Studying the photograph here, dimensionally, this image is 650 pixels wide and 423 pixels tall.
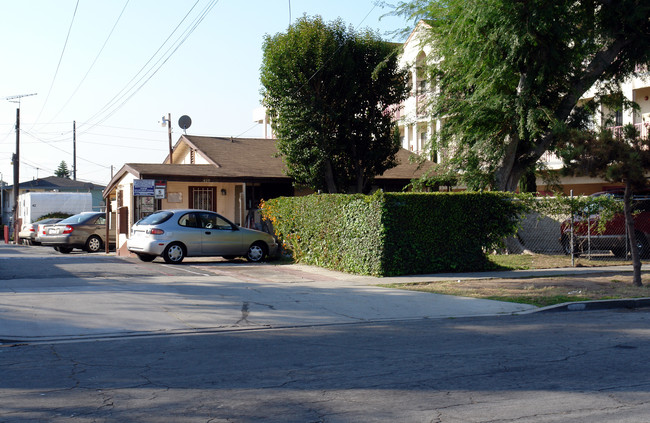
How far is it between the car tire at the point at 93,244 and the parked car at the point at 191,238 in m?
8.71

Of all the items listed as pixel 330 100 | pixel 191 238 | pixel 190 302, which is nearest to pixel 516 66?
pixel 330 100

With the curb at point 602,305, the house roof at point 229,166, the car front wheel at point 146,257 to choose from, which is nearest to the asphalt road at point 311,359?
the curb at point 602,305

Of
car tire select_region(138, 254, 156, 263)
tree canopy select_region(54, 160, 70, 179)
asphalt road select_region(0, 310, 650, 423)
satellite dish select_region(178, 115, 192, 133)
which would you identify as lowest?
asphalt road select_region(0, 310, 650, 423)

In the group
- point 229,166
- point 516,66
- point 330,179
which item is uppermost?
point 516,66

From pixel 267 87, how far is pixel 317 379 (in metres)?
19.5

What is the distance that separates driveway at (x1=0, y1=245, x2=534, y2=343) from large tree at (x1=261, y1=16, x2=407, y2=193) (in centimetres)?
889

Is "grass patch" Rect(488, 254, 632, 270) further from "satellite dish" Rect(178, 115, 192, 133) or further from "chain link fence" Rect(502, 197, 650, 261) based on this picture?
"satellite dish" Rect(178, 115, 192, 133)

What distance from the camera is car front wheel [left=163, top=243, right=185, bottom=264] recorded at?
19000mm

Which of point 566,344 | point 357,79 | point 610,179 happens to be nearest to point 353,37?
point 357,79

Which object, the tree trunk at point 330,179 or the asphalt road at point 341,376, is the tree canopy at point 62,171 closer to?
the tree trunk at point 330,179

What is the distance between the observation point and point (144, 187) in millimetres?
22125

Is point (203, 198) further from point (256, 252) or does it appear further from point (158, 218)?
point (158, 218)

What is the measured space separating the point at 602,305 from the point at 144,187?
15.2 m

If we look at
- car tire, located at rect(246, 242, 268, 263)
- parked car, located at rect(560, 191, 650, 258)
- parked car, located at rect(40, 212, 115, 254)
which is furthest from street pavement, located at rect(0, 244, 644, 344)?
parked car, located at rect(40, 212, 115, 254)
